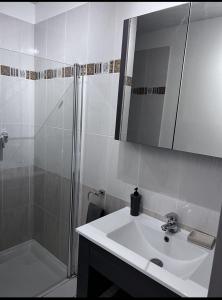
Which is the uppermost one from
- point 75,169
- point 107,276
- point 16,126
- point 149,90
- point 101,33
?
point 101,33

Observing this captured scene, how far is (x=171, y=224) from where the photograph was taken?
1327mm

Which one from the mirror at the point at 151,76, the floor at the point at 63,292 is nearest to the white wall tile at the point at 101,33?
the mirror at the point at 151,76

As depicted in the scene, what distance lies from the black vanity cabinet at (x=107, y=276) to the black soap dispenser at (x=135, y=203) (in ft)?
1.18

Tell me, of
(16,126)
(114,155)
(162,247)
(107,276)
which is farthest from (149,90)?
(16,126)

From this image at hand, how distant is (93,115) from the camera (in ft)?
5.89

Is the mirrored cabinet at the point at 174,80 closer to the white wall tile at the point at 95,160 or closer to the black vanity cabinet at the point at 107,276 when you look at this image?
the white wall tile at the point at 95,160

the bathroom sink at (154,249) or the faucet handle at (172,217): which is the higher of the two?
the faucet handle at (172,217)

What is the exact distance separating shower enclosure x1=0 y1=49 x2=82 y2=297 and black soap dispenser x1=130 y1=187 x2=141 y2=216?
669 millimetres

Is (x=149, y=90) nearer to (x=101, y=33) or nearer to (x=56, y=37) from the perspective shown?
(x=101, y=33)

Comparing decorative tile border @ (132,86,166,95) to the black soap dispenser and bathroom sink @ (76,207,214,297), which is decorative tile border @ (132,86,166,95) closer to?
the black soap dispenser

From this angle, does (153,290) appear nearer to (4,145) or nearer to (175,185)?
(175,185)

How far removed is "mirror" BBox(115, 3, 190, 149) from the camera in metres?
1.27

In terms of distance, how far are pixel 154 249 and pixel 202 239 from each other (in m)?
0.29

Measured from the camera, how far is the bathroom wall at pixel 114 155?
4.13 ft
